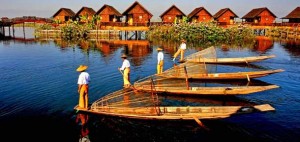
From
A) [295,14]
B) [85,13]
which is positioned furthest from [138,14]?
[295,14]

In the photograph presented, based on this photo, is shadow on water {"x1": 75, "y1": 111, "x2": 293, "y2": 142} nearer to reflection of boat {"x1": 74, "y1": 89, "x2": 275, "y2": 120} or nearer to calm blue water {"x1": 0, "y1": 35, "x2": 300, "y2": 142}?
calm blue water {"x1": 0, "y1": 35, "x2": 300, "y2": 142}

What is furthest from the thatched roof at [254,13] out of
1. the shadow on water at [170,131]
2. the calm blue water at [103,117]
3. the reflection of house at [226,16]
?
the shadow on water at [170,131]

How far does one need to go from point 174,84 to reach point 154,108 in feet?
18.2

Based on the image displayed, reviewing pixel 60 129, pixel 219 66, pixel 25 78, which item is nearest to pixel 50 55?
pixel 25 78

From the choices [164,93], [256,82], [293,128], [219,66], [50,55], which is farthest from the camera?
[50,55]

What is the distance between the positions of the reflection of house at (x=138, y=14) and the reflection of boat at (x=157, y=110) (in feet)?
156

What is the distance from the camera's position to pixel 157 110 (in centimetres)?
1334

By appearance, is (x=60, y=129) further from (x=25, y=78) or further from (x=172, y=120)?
(x=25, y=78)

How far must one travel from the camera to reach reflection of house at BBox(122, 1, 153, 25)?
201 feet

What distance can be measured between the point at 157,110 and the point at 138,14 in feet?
167

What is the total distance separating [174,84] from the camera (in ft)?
61.3

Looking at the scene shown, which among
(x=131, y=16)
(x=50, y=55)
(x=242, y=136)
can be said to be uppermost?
(x=131, y=16)

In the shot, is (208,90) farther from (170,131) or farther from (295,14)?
(295,14)

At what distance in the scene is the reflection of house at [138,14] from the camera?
2408 inches
